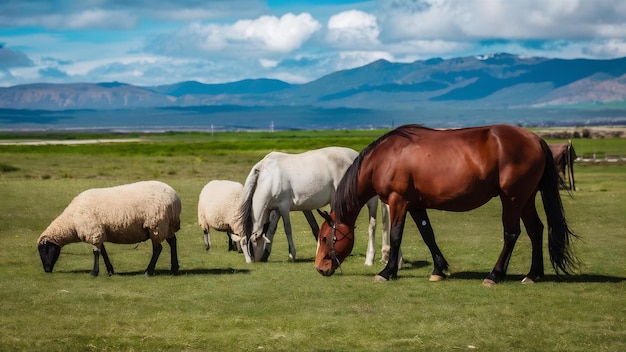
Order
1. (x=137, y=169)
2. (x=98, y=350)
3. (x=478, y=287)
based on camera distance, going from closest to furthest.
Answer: (x=98, y=350), (x=478, y=287), (x=137, y=169)

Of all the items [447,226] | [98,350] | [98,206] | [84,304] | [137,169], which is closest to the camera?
[98,350]

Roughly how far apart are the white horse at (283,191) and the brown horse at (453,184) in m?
2.44

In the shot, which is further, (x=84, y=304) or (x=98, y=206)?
(x=98, y=206)

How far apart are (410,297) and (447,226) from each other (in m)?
11.7

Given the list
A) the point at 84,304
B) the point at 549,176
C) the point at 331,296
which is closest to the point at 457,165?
the point at 549,176

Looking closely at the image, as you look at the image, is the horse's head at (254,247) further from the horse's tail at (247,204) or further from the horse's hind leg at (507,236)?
the horse's hind leg at (507,236)

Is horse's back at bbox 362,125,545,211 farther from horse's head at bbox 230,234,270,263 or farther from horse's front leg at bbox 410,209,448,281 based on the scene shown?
horse's head at bbox 230,234,270,263

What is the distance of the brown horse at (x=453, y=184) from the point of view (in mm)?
13758

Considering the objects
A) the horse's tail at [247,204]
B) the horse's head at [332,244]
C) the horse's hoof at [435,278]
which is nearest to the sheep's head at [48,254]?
the horse's tail at [247,204]

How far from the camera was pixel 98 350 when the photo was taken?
1026 centimetres

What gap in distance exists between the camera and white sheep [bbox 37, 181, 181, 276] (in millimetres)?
15461

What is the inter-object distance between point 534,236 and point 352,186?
315 cm

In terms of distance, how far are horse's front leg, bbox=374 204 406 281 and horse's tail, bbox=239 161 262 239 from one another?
3.78 meters

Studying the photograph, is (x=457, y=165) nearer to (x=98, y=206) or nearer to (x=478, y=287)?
(x=478, y=287)
